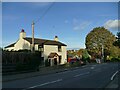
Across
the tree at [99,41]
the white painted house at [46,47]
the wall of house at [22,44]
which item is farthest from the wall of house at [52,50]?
the tree at [99,41]

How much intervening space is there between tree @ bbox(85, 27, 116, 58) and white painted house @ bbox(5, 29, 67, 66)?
1280 inches

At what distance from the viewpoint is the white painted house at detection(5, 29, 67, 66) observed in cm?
5980

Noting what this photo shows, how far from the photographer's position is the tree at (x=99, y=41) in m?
96.4

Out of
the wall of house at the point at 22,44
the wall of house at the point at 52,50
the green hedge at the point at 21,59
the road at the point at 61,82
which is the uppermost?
the wall of house at the point at 22,44

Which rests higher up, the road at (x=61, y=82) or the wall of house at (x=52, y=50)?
the wall of house at (x=52, y=50)

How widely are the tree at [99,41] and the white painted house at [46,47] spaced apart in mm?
32509

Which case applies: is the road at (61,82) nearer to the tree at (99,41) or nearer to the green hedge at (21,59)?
the green hedge at (21,59)

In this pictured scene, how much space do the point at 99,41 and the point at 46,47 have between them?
3967 centimetres

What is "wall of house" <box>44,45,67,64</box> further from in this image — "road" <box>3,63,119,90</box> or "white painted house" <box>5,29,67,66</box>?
"road" <box>3,63,119,90</box>

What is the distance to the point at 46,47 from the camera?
61.5 m

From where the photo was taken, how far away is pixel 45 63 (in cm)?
A: 5659

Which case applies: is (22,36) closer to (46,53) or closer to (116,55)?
(46,53)

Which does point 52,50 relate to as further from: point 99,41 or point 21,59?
point 99,41

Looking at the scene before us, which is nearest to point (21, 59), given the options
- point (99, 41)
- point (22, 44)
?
point (22, 44)
